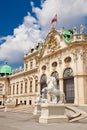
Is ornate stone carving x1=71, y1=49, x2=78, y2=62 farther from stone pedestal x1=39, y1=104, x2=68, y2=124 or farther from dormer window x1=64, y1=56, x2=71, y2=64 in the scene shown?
stone pedestal x1=39, y1=104, x2=68, y2=124

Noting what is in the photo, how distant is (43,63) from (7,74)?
3080 centimetres

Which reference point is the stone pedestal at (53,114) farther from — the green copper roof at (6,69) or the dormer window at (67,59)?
the green copper roof at (6,69)

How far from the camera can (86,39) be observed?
129ft

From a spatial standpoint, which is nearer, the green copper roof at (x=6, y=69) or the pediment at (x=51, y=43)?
the pediment at (x=51, y=43)

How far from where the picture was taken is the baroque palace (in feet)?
126

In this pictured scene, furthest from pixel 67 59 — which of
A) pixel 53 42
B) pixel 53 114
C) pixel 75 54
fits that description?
pixel 53 114

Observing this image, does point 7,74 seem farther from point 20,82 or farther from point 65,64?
point 65,64

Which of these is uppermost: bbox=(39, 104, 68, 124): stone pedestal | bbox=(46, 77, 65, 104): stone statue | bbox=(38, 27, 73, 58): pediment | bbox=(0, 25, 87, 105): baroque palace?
bbox=(38, 27, 73, 58): pediment

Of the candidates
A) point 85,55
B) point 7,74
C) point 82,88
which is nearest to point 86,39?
point 85,55

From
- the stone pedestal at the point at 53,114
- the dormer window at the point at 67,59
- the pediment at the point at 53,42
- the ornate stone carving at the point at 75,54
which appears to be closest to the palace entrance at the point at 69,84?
the dormer window at the point at 67,59

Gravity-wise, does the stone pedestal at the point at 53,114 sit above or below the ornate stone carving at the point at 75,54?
below

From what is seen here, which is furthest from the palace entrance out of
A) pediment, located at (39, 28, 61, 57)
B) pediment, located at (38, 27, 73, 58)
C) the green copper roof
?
the green copper roof

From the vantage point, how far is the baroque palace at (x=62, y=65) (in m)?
38.4

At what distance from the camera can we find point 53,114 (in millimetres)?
20469
